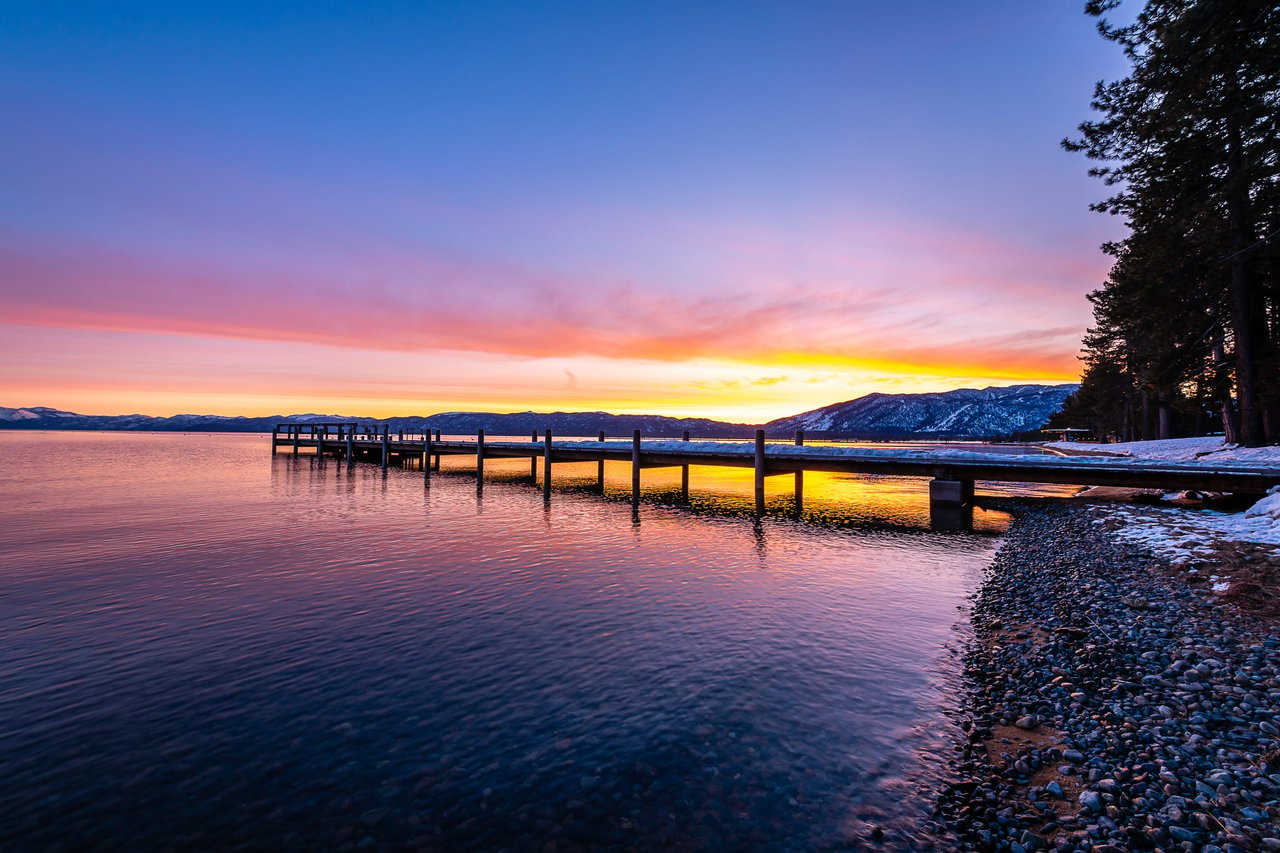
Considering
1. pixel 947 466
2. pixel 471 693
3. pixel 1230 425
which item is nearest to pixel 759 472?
pixel 947 466

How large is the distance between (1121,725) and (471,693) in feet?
Result: 28.7

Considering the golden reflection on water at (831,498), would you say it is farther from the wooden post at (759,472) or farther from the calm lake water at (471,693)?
the calm lake water at (471,693)

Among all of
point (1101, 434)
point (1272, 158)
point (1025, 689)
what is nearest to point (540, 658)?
point (1025, 689)

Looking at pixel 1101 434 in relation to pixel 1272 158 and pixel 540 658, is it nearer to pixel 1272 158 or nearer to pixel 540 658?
pixel 1272 158

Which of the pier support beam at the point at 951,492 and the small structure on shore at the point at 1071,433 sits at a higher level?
the small structure on shore at the point at 1071,433

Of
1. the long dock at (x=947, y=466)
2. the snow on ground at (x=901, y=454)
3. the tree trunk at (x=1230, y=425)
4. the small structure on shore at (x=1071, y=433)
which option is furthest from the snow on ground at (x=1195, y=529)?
the small structure on shore at (x=1071, y=433)

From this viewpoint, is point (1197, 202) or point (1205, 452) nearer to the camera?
point (1197, 202)

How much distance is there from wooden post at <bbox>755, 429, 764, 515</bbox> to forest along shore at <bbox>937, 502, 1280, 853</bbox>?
606 inches

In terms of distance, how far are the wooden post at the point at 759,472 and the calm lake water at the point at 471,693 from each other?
24.1ft

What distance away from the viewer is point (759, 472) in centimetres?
2781

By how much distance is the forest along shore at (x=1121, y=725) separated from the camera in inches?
187

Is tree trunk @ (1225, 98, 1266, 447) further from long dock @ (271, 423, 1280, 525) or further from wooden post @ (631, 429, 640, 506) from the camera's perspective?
wooden post @ (631, 429, 640, 506)

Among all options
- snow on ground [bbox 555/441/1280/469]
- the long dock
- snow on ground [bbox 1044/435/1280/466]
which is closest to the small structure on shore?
snow on ground [bbox 1044/435/1280/466]

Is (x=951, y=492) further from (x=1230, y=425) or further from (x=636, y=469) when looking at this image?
(x=1230, y=425)
